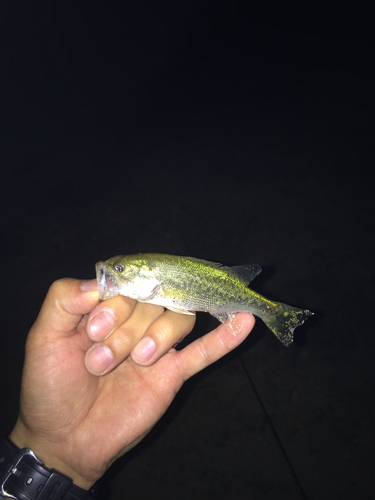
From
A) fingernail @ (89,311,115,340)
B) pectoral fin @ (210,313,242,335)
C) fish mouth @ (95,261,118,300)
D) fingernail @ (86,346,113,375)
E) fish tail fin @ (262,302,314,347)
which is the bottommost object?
fish tail fin @ (262,302,314,347)

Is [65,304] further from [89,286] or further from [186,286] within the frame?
[186,286]

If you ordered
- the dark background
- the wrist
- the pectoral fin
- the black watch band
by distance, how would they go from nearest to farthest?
1. the black watch band
2. the wrist
3. the pectoral fin
4. the dark background

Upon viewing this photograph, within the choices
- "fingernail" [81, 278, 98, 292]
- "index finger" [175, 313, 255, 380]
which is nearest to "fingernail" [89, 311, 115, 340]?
"fingernail" [81, 278, 98, 292]

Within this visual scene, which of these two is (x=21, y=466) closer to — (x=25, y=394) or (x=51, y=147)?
(x=25, y=394)

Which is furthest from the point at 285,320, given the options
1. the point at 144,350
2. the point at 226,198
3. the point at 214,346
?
the point at 226,198

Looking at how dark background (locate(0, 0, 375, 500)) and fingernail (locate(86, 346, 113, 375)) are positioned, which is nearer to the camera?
fingernail (locate(86, 346, 113, 375))

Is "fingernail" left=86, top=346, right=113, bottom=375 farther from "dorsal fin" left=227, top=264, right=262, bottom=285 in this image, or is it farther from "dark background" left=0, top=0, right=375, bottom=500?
"dark background" left=0, top=0, right=375, bottom=500

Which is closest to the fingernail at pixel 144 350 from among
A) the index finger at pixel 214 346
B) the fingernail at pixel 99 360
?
the fingernail at pixel 99 360

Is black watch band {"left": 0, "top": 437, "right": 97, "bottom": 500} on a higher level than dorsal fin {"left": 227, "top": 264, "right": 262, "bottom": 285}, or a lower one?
lower
